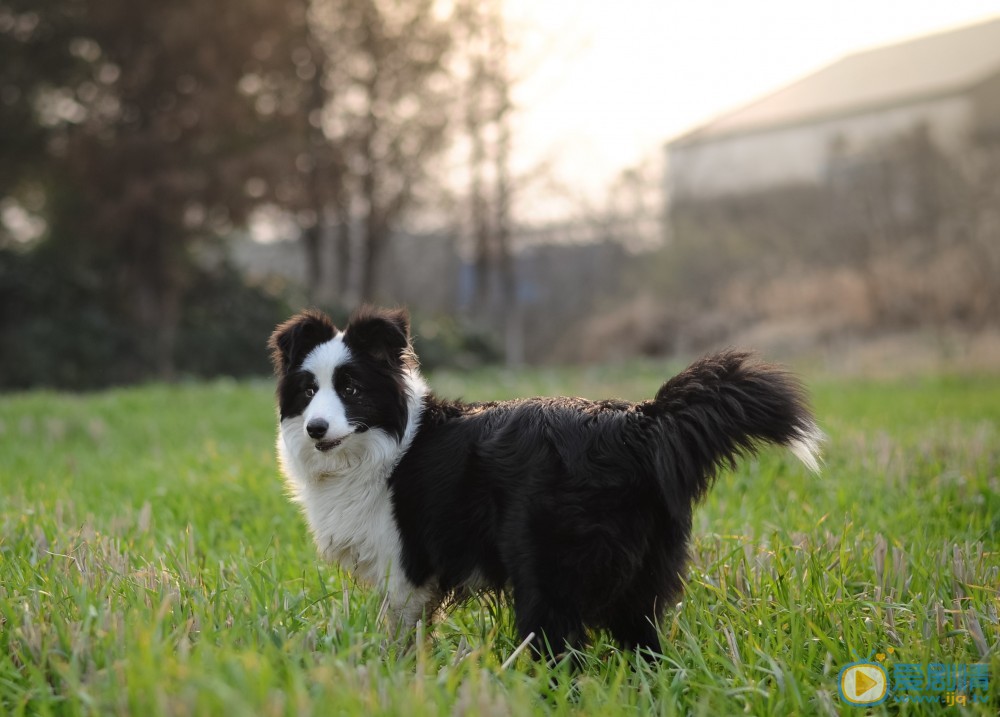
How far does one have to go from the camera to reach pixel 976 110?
26156 mm

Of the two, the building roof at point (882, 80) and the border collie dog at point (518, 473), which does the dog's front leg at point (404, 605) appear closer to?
the border collie dog at point (518, 473)

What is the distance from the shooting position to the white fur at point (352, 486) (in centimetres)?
323

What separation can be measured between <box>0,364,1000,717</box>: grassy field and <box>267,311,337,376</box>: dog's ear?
0.85 metres

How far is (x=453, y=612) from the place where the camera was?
3469 millimetres

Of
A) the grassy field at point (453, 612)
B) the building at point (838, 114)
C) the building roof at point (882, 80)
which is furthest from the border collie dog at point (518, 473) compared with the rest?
the building roof at point (882, 80)

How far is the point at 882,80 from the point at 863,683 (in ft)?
117

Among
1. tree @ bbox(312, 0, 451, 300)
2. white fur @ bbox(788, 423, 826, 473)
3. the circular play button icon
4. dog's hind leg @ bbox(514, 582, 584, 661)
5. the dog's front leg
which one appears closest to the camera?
the circular play button icon

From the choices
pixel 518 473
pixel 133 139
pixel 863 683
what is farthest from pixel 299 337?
pixel 133 139

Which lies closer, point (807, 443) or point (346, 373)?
point (807, 443)

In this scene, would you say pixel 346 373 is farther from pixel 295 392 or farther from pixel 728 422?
pixel 728 422

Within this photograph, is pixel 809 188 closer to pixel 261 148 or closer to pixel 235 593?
pixel 261 148

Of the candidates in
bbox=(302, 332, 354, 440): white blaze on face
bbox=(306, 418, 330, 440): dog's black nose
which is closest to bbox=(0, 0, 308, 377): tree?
bbox=(302, 332, 354, 440): white blaze on face

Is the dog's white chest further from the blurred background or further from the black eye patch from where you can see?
the blurred background

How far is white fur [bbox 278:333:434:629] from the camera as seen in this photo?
3234mm
